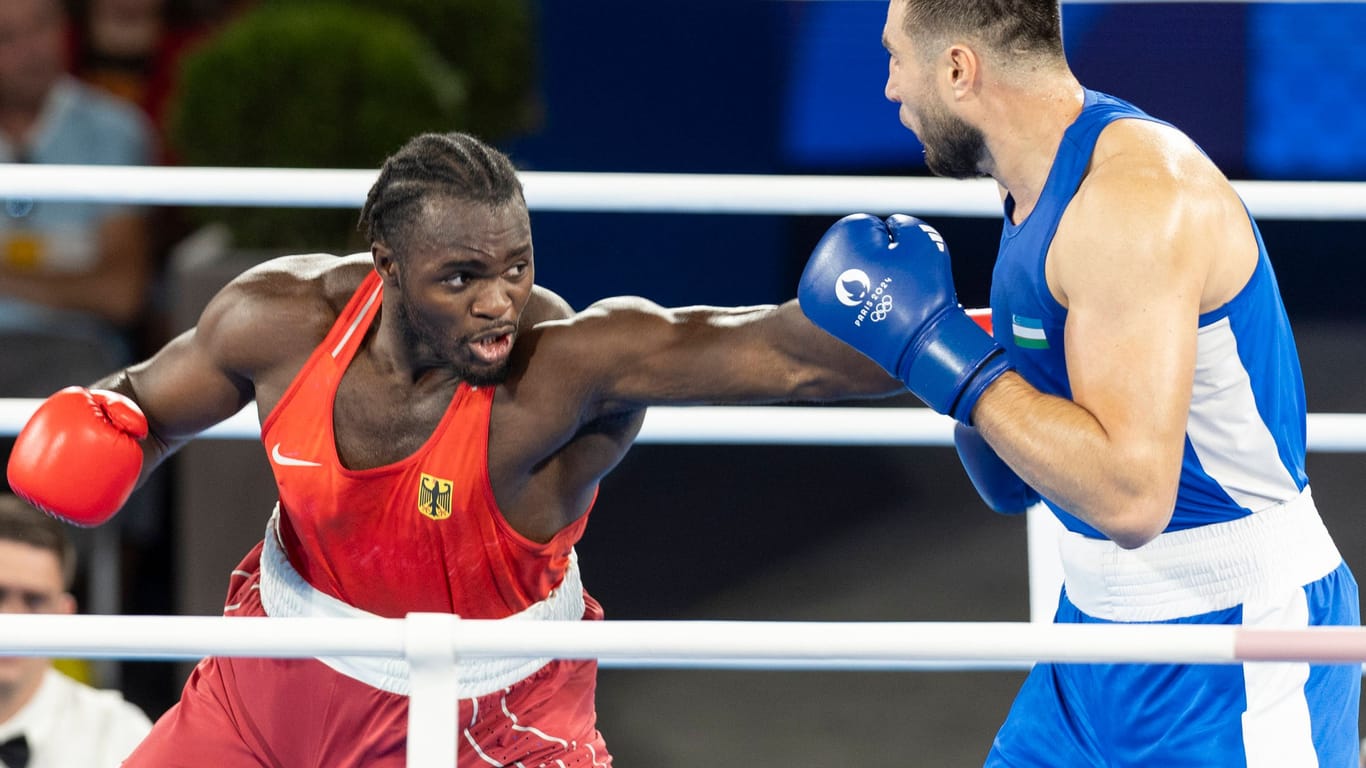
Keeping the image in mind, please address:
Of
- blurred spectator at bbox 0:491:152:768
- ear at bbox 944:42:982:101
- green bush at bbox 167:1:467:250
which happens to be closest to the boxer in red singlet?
ear at bbox 944:42:982:101

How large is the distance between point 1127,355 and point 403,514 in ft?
2.87

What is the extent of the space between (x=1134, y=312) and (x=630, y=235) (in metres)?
3.45

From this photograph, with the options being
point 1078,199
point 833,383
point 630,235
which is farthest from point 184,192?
point 630,235

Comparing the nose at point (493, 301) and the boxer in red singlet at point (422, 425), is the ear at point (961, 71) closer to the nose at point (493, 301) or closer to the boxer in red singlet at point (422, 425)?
the boxer in red singlet at point (422, 425)

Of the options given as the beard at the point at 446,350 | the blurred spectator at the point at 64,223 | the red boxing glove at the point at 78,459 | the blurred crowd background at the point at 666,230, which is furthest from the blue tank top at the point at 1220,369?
the blurred spectator at the point at 64,223

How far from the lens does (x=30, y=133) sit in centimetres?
412

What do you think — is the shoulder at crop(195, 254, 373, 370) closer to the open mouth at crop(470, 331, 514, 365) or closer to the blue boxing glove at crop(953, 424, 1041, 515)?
the open mouth at crop(470, 331, 514, 365)

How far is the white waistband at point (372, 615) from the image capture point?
2.03 m

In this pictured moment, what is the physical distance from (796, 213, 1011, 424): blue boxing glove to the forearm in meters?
0.07

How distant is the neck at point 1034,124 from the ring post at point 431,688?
0.80 m

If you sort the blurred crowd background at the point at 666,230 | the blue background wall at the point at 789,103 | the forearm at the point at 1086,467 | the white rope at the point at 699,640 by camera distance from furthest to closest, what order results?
the blue background wall at the point at 789,103
the blurred crowd background at the point at 666,230
the forearm at the point at 1086,467
the white rope at the point at 699,640

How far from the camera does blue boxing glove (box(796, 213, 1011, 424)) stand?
67.8 inches

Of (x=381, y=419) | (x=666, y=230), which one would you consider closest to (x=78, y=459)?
(x=381, y=419)

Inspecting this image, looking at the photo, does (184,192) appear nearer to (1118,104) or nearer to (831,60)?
(1118,104)
